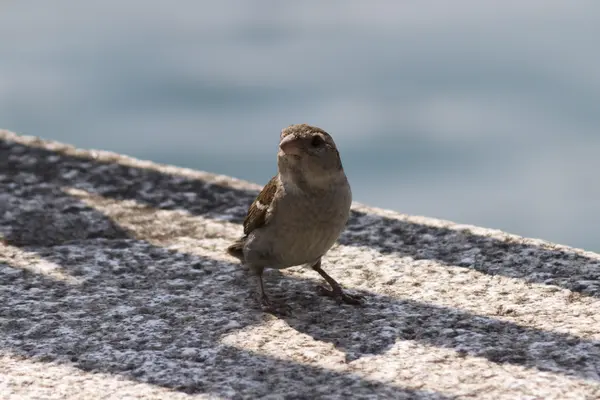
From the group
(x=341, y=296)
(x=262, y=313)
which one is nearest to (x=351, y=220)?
(x=341, y=296)

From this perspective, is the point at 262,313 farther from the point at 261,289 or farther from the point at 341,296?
the point at 341,296

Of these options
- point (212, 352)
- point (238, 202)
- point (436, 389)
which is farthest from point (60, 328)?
point (238, 202)

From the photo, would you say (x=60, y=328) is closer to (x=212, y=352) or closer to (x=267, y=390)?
(x=212, y=352)

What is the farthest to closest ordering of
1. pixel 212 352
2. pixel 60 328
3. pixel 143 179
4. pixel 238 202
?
pixel 143 179 < pixel 238 202 < pixel 60 328 < pixel 212 352

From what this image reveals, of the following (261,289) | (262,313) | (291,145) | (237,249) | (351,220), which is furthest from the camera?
(351,220)

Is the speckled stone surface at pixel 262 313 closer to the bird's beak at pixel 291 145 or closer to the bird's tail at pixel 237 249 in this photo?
the bird's tail at pixel 237 249

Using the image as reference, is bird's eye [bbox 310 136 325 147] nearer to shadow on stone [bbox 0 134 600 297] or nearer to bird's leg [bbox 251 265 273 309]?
bird's leg [bbox 251 265 273 309]
